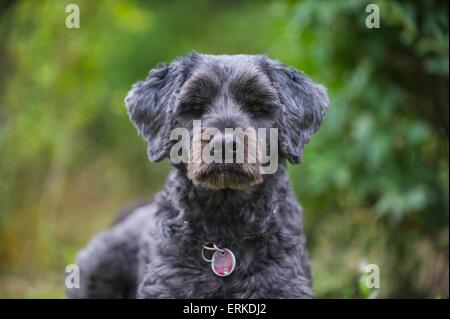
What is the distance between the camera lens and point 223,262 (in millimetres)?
4422

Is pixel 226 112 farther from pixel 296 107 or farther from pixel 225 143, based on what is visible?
pixel 296 107

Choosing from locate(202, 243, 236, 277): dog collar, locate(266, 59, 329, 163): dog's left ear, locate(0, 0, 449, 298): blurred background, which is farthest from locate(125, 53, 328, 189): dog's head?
locate(0, 0, 449, 298): blurred background

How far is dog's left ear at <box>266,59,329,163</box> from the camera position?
4.48 meters

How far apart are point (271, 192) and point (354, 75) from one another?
216 cm

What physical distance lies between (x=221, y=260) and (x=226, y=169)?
61 cm

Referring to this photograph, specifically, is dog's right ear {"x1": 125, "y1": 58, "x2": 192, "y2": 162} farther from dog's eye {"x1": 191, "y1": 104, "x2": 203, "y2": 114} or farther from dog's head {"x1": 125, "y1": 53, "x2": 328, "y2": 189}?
dog's eye {"x1": 191, "y1": 104, "x2": 203, "y2": 114}

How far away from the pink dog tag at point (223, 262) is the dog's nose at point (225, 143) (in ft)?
2.30

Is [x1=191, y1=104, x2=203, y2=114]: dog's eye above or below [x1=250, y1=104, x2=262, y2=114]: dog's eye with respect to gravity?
above

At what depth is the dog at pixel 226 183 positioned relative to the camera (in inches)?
171

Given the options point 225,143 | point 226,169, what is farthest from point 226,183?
point 225,143

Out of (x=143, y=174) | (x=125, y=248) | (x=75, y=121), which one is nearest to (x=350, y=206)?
(x=125, y=248)

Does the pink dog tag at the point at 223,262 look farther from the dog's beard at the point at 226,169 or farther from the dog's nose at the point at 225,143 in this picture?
the dog's nose at the point at 225,143

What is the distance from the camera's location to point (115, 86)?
11.3m
